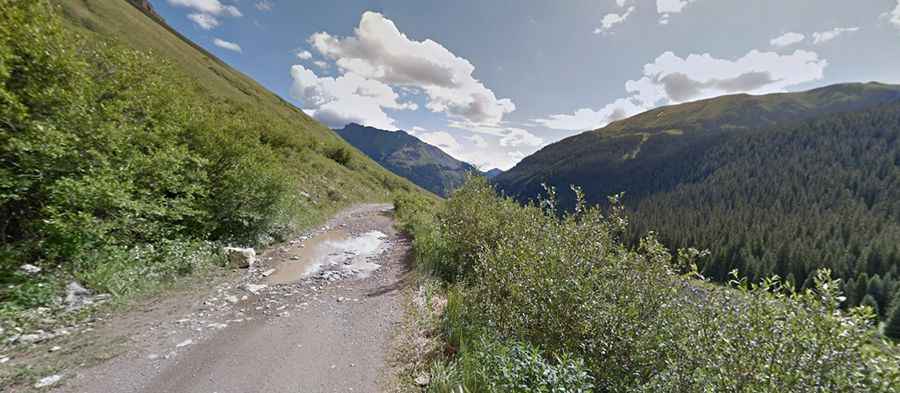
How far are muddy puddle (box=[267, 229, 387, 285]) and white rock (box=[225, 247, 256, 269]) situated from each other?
1012 mm

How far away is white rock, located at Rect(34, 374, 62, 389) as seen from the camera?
5062mm

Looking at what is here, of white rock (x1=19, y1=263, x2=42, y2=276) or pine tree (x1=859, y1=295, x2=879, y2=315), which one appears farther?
white rock (x1=19, y1=263, x2=42, y2=276)

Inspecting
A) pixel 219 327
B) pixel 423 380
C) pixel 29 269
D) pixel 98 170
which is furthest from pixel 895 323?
pixel 29 269

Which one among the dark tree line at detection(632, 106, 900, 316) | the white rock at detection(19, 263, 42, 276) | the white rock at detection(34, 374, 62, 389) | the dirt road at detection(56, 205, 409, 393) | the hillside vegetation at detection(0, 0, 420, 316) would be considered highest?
the hillside vegetation at detection(0, 0, 420, 316)

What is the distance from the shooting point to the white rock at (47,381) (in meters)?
5.06

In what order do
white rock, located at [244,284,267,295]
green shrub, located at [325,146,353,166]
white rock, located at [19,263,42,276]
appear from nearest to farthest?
white rock, located at [19,263,42,276], white rock, located at [244,284,267,295], green shrub, located at [325,146,353,166]

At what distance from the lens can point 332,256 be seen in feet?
49.1

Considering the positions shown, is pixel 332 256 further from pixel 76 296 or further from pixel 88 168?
pixel 88 168

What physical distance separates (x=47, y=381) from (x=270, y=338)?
3.30 metres

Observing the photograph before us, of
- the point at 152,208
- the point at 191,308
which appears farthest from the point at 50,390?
the point at 152,208

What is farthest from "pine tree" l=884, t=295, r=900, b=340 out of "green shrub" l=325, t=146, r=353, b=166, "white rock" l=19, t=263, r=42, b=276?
"green shrub" l=325, t=146, r=353, b=166

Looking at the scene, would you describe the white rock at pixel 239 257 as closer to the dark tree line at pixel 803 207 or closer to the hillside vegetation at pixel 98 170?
the hillside vegetation at pixel 98 170

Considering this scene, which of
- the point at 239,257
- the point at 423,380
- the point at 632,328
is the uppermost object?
the point at 239,257

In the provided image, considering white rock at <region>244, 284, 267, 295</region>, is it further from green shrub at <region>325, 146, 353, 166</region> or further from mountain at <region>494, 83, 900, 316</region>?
green shrub at <region>325, 146, 353, 166</region>
